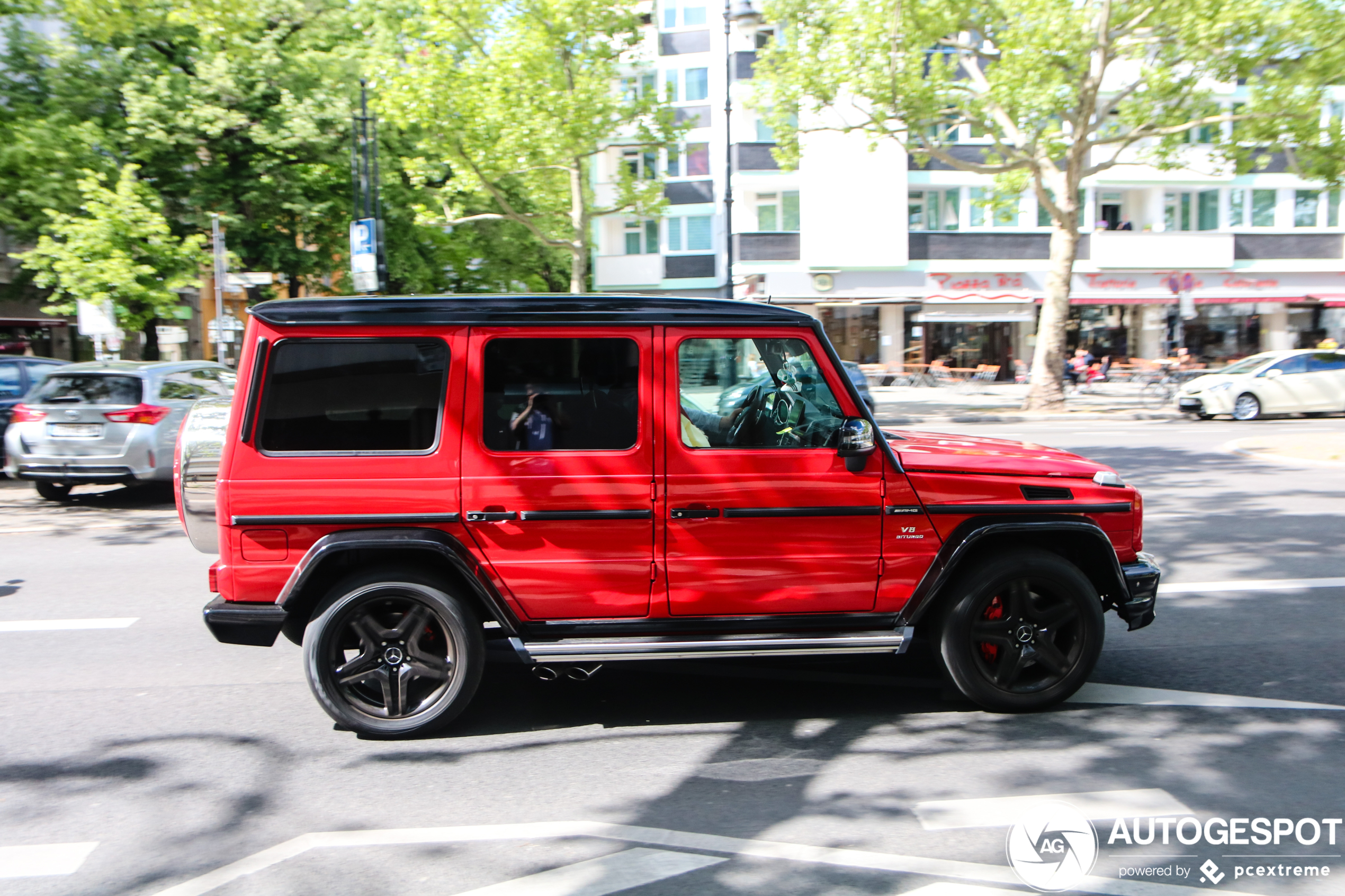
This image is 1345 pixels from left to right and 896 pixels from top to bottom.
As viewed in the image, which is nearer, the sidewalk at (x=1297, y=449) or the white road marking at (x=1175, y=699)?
the white road marking at (x=1175, y=699)

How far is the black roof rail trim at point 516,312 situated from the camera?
4.50m

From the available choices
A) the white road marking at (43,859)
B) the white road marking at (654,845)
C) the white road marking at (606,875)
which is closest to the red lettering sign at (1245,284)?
the white road marking at (654,845)

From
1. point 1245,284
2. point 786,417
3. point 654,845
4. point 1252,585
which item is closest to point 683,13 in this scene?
point 1245,284

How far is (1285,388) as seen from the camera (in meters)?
20.9

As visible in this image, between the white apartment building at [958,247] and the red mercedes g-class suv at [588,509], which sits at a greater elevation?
the white apartment building at [958,247]

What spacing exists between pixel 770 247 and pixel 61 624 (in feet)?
106

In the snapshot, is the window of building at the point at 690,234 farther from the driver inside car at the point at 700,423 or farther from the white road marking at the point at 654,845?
the white road marking at the point at 654,845

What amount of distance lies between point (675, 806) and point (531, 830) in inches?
21.0

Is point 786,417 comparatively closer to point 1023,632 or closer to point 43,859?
point 1023,632

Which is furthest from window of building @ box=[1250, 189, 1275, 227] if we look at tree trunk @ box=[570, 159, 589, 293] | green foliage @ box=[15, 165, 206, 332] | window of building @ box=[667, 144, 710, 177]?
green foliage @ box=[15, 165, 206, 332]

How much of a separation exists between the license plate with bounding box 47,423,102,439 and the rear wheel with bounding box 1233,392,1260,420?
1952 centimetres

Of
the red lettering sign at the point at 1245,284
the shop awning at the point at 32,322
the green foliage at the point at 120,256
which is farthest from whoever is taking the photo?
the red lettering sign at the point at 1245,284

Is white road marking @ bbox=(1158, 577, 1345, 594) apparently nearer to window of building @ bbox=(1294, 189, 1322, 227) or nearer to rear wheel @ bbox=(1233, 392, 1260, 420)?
rear wheel @ bbox=(1233, 392, 1260, 420)

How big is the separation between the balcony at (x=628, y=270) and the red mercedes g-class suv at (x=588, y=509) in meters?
36.5
